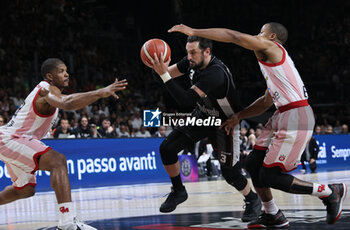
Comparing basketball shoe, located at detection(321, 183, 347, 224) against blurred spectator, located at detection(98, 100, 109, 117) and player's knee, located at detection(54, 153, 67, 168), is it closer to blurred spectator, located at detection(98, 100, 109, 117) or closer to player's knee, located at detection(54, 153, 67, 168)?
player's knee, located at detection(54, 153, 67, 168)

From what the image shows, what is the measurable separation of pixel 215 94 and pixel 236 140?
0.61 meters

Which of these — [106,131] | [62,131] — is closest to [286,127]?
[62,131]

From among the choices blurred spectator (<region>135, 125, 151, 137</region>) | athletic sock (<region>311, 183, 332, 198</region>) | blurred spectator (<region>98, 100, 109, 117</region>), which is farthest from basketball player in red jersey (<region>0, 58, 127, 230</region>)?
blurred spectator (<region>98, 100, 109, 117</region>)

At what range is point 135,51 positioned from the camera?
2453 cm

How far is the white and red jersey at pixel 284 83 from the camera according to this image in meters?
5.21

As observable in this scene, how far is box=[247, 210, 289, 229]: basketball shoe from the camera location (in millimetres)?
5551

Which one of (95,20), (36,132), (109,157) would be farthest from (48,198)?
(95,20)

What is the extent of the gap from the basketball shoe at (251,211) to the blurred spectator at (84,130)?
879 centimetres

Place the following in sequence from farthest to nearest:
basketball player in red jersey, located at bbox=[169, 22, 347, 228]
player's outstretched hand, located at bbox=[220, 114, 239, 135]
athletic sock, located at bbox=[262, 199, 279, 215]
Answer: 1. player's outstretched hand, located at bbox=[220, 114, 239, 135]
2. athletic sock, located at bbox=[262, 199, 279, 215]
3. basketball player in red jersey, located at bbox=[169, 22, 347, 228]

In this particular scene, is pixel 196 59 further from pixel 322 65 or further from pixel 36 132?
pixel 322 65

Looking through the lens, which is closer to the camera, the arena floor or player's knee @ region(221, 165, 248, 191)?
the arena floor

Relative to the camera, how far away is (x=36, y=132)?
224 inches

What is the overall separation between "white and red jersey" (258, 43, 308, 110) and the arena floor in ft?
3.99

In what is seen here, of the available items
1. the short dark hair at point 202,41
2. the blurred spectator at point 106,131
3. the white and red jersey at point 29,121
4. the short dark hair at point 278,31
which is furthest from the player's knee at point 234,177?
the blurred spectator at point 106,131
